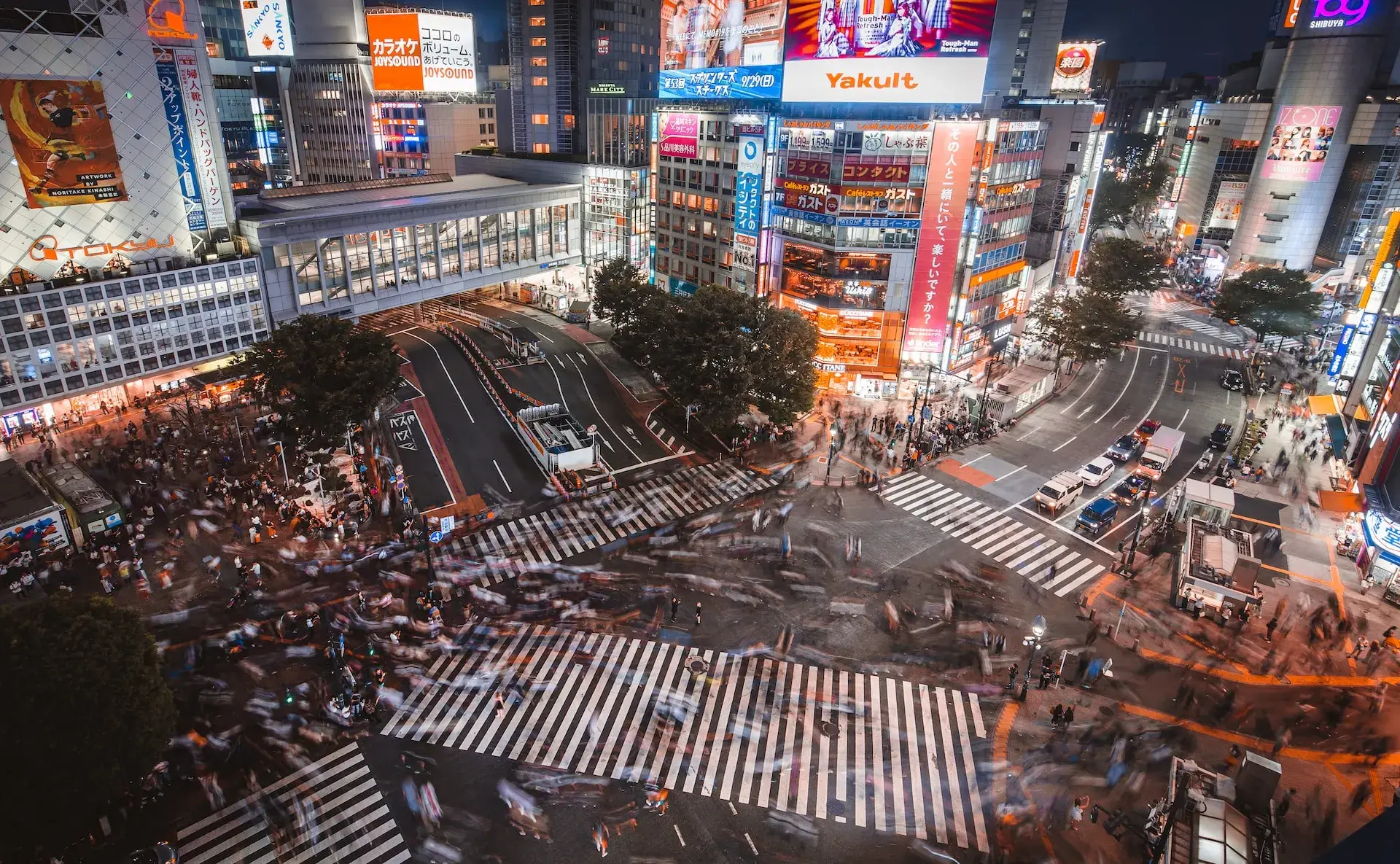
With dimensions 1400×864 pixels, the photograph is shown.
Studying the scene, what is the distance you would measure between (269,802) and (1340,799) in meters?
40.2

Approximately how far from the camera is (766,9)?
68625 millimetres

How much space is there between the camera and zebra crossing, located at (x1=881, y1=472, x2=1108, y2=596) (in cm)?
4116

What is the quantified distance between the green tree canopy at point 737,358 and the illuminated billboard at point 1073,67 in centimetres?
7011

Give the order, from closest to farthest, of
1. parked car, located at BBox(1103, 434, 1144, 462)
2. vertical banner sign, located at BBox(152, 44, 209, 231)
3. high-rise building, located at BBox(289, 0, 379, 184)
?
vertical banner sign, located at BBox(152, 44, 209, 231), parked car, located at BBox(1103, 434, 1144, 462), high-rise building, located at BBox(289, 0, 379, 184)

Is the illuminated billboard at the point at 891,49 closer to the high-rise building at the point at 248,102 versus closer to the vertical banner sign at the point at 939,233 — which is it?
the vertical banner sign at the point at 939,233

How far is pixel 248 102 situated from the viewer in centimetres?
13238

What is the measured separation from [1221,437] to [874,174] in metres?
35.0

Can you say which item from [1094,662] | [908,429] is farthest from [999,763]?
[908,429]

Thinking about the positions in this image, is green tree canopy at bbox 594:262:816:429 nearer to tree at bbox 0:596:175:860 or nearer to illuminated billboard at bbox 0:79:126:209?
tree at bbox 0:596:175:860

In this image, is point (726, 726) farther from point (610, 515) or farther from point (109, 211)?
point (109, 211)

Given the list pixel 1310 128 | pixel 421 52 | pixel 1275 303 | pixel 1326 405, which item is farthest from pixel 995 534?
pixel 421 52

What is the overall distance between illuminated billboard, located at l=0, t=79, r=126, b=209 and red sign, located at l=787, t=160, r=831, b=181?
52419 mm

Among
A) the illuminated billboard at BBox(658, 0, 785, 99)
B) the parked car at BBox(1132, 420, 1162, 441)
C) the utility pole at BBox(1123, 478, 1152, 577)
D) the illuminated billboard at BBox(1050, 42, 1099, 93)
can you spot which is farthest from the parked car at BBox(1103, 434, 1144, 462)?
the illuminated billboard at BBox(1050, 42, 1099, 93)

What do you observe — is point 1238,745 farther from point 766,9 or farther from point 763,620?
point 766,9
